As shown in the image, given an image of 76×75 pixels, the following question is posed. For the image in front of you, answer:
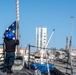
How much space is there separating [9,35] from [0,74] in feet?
4.65

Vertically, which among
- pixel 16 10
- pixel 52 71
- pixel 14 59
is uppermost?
pixel 16 10

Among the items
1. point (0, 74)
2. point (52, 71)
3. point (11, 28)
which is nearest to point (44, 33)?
point (52, 71)

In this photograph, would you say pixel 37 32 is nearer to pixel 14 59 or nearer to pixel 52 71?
pixel 52 71

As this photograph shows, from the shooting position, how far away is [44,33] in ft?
59.4

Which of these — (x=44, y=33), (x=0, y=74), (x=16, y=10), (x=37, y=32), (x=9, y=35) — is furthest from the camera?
(x=37, y=32)

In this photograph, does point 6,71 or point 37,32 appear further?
point 37,32

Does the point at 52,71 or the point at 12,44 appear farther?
the point at 52,71

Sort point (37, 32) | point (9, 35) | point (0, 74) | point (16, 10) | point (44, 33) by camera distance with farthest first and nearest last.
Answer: point (37, 32) < point (44, 33) < point (16, 10) < point (9, 35) < point (0, 74)

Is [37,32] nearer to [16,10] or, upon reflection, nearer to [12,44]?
[16,10]

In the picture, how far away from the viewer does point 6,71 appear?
372 inches

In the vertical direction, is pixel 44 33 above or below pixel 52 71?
above

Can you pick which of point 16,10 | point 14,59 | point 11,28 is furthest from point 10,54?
point 16,10

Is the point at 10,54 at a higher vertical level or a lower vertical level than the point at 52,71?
higher

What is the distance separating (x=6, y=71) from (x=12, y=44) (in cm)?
96
